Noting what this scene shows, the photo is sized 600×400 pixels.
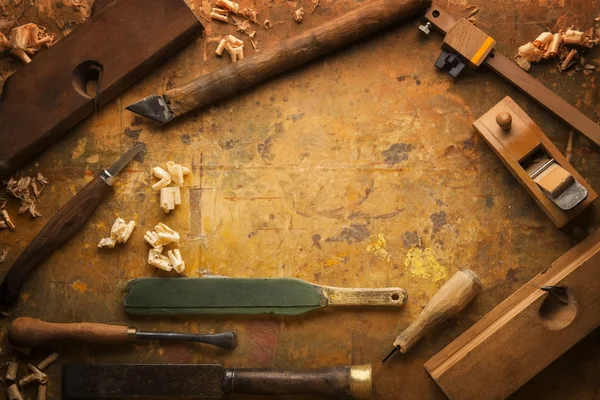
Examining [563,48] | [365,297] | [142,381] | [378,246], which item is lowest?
[142,381]

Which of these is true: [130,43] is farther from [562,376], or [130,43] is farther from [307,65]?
[562,376]

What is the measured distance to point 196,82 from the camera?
2678 mm

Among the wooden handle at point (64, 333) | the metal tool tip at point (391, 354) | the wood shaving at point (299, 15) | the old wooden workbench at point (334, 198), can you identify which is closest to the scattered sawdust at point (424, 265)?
the old wooden workbench at point (334, 198)

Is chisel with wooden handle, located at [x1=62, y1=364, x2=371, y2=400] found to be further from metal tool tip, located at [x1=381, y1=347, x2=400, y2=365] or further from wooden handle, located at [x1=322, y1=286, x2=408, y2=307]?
wooden handle, located at [x1=322, y1=286, x2=408, y2=307]

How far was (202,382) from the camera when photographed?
8.43 feet

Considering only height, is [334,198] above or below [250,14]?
below

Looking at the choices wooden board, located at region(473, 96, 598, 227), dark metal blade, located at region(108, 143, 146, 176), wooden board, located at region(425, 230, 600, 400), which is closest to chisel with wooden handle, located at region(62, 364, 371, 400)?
wooden board, located at region(425, 230, 600, 400)

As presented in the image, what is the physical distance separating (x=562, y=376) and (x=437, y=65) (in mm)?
1300

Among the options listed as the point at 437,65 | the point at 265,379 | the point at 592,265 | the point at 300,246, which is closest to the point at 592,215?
the point at 592,265

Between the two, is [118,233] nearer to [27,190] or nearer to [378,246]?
[27,190]


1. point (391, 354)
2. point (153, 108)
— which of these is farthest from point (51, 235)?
point (391, 354)

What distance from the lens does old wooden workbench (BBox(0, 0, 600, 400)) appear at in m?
2.63

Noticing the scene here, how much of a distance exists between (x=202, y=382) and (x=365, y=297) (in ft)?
2.31

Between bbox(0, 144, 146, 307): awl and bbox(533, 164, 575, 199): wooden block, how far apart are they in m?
1.63
